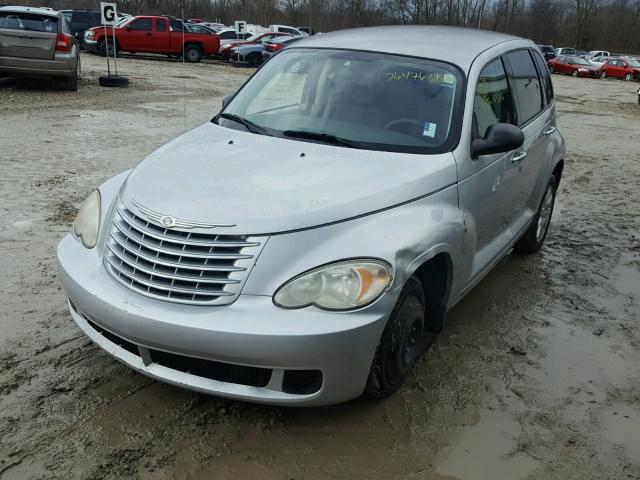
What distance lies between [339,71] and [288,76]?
1.48ft

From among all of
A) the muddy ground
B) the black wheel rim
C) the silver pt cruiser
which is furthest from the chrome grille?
the black wheel rim

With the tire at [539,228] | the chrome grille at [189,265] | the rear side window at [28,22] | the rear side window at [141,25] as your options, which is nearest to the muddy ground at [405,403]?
the tire at [539,228]

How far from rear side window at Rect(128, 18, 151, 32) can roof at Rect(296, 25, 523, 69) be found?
23837 mm

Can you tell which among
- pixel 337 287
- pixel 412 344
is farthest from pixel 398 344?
pixel 337 287

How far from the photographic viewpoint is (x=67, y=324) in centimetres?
387

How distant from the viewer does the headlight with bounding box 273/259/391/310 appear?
2.68 meters

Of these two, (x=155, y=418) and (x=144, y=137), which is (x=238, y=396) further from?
(x=144, y=137)

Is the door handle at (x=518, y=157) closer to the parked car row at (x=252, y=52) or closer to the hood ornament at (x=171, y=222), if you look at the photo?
the hood ornament at (x=171, y=222)

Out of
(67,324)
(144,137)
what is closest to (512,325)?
(67,324)

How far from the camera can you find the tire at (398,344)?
298 cm

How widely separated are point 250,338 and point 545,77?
416cm

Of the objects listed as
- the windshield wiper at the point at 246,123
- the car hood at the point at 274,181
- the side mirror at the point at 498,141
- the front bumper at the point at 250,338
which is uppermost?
the side mirror at the point at 498,141

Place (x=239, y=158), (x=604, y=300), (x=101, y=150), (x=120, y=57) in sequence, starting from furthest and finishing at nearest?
(x=120, y=57) → (x=101, y=150) → (x=604, y=300) → (x=239, y=158)

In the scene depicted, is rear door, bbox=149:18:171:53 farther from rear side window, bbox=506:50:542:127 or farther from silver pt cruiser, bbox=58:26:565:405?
silver pt cruiser, bbox=58:26:565:405
